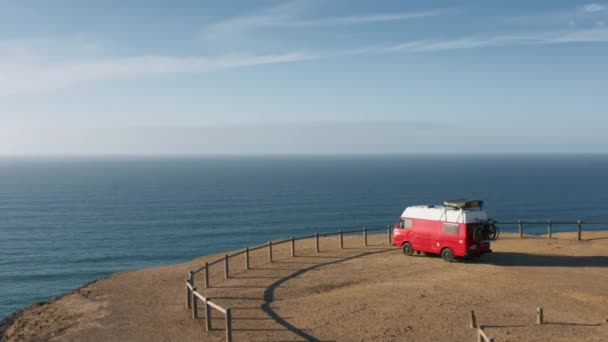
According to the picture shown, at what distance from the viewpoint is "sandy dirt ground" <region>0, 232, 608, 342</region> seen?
15.2 metres

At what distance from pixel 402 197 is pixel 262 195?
30162mm

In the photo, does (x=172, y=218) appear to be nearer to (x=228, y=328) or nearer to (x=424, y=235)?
(x=424, y=235)

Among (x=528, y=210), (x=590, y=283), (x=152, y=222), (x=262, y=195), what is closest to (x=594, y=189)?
(x=528, y=210)

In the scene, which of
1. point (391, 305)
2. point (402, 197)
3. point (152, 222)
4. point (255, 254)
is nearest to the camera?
point (391, 305)

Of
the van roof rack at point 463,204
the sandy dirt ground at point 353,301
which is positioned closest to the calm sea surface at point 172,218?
the sandy dirt ground at point 353,301

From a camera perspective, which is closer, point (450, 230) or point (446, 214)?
point (450, 230)

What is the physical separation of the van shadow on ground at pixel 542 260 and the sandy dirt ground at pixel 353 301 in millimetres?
55

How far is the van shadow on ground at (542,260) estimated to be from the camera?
24.2 metres

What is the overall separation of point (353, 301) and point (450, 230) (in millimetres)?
8983

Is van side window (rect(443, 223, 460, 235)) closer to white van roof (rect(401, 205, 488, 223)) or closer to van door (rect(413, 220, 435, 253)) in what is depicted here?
white van roof (rect(401, 205, 488, 223))

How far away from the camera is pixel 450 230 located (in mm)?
24922

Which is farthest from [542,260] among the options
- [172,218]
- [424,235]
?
[172,218]

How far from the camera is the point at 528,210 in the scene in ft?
264

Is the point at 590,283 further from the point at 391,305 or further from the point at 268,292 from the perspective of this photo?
the point at 268,292
